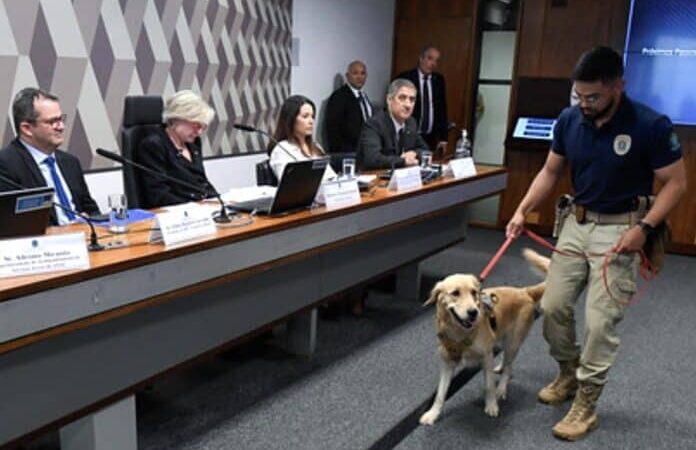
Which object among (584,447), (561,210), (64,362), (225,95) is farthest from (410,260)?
(64,362)

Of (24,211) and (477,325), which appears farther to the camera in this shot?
(477,325)

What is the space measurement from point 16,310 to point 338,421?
126 centimetres


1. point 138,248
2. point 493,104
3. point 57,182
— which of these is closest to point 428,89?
point 493,104

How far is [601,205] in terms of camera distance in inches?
85.0

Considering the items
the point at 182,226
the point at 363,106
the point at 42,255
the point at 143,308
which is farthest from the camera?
the point at 363,106

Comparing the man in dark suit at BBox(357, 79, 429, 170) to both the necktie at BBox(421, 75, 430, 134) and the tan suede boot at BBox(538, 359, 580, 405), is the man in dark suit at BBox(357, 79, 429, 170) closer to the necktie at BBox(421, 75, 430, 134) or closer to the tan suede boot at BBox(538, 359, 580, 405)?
the tan suede boot at BBox(538, 359, 580, 405)

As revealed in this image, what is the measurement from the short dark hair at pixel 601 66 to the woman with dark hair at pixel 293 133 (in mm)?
1192

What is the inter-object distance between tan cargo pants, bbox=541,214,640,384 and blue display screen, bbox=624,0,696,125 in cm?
326

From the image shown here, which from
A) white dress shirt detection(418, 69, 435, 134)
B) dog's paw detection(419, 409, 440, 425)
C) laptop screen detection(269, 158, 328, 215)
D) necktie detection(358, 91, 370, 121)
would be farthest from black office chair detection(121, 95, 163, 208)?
white dress shirt detection(418, 69, 435, 134)

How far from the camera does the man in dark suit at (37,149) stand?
87.9 inches

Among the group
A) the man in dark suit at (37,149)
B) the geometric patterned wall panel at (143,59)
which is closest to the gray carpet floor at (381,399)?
the man in dark suit at (37,149)

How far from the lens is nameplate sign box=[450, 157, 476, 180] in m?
3.39

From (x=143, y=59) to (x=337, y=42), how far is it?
81.0 inches

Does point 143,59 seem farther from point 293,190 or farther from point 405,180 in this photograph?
point 293,190
